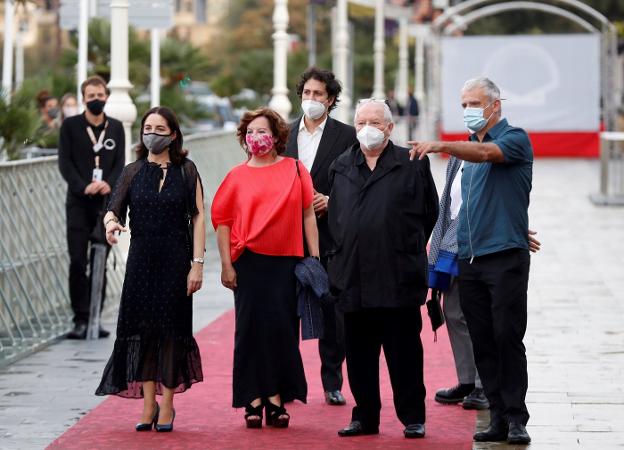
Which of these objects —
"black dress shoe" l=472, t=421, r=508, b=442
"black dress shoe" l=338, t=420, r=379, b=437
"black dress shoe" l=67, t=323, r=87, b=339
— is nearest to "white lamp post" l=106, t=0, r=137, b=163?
"black dress shoe" l=67, t=323, r=87, b=339

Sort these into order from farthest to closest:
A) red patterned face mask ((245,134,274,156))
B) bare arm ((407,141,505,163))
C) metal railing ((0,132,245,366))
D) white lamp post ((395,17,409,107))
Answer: white lamp post ((395,17,409,107)) → metal railing ((0,132,245,366)) → red patterned face mask ((245,134,274,156)) → bare arm ((407,141,505,163))

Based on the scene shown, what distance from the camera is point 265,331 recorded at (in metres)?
8.49

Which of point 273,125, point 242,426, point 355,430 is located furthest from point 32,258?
point 355,430

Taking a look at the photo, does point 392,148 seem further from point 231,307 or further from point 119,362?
point 231,307

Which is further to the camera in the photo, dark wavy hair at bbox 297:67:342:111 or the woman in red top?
dark wavy hair at bbox 297:67:342:111

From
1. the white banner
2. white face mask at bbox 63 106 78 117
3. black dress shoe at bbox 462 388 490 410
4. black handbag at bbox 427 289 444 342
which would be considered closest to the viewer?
black handbag at bbox 427 289 444 342

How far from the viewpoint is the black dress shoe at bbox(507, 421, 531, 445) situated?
793 centimetres

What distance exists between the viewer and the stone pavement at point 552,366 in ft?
27.7

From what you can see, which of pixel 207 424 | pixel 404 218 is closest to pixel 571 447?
pixel 404 218

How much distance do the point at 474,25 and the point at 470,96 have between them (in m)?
62.4

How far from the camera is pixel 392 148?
A: 26.8ft

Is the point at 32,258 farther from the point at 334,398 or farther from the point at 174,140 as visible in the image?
the point at 174,140

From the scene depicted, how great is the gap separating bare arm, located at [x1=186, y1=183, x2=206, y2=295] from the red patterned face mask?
405 millimetres

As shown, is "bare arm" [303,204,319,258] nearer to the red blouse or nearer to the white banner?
the red blouse
